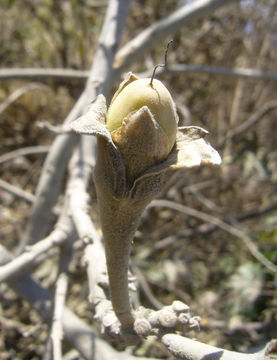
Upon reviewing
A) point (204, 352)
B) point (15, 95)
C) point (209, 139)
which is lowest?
point (204, 352)

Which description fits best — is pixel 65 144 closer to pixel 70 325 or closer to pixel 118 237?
pixel 70 325

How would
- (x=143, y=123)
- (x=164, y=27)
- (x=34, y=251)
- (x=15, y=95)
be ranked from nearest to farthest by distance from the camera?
(x=143, y=123)
(x=34, y=251)
(x=164, y=27)
(x=15, y=95)

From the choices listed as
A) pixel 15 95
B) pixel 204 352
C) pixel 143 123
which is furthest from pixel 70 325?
pixel 15 95

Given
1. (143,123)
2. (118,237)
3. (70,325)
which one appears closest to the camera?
(143,123)

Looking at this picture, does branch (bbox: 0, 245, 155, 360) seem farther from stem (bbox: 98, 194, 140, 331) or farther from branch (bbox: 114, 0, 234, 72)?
branch (bbox: 114, 0, 234, 72)

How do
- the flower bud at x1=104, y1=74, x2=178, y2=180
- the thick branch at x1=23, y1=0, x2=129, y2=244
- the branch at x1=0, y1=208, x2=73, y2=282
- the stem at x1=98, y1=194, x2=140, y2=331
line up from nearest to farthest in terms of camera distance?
the flower bud at x1=104, y1=74, x2=178, y2=180, the stem at x1=98, y1=194, x2=140, y2=331, the branch at x1=0, y1=208, x2=73, y2=282, the thick branch at x1=23, y1=0, x2=129, y2=244

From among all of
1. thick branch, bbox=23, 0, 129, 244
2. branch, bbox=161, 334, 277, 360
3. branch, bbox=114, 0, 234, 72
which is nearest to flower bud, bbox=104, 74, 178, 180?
branch, bbox=161, 334, 277, 360

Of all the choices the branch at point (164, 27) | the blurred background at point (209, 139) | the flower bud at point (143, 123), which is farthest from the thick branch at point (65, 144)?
the flower bud at point (143, 123)

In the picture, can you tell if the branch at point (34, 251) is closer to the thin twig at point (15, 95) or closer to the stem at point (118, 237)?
the stem at point (118, 237)
